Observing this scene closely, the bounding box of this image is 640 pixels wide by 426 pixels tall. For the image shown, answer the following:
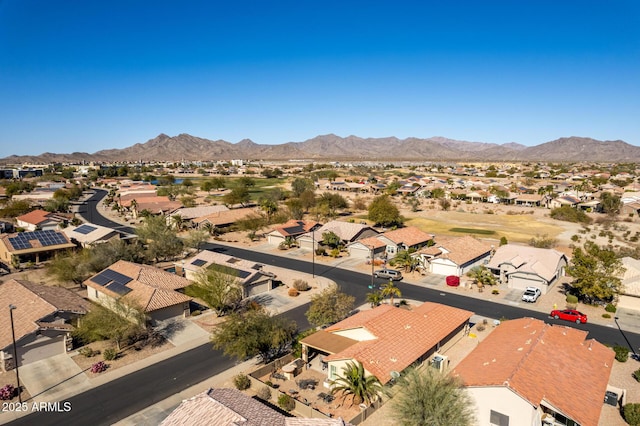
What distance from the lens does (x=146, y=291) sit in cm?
3666

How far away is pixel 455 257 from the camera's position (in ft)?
168

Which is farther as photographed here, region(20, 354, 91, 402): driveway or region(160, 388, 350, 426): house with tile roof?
region(20, 354, 91, 402): driveway

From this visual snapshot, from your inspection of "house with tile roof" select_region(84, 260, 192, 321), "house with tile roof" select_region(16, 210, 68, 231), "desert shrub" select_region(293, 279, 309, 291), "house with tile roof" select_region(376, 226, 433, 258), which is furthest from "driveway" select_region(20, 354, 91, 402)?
"house with tile roof" select_region(16, 210, 68, 231)

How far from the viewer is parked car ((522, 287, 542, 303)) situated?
4134 centimetres

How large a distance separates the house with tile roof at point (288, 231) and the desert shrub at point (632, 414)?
51247 mm

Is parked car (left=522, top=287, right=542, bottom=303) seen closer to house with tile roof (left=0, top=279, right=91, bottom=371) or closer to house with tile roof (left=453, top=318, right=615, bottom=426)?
house with tile roof (left=453, top=318, right=615, bottom=426)

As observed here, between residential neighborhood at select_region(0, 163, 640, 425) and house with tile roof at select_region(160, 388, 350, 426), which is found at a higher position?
house with tile roof at select_region(160, 388, 350, 426)

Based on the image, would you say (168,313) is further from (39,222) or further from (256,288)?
(39,222)

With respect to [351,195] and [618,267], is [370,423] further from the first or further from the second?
[351,195]

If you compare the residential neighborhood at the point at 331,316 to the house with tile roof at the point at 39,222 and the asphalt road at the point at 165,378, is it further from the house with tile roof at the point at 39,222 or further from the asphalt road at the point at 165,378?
the asphalt road at the point at 165,378

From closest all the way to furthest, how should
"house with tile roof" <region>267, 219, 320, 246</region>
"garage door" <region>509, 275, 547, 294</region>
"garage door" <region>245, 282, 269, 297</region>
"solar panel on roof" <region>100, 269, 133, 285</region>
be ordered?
1. "solar panel on roof" <region>100, 269, 133, 285</region>
2. "garage door" <region>245, 282, 269, 297</region>
3. "garage door" <region>509, 275, 547, 294</region>
4. "house with tile roof" <region>267, 219, 320, 246</region>

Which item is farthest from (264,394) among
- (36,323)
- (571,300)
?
(571,300)

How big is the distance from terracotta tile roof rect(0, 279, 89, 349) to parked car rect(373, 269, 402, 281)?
32621 mm

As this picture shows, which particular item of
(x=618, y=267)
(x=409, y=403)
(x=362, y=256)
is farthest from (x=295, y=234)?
(x=409, y=403)
